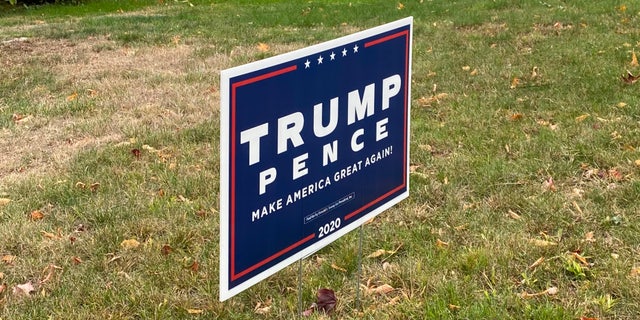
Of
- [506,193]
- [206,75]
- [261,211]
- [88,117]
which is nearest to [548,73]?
[506,193]

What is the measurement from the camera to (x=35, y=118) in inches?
251

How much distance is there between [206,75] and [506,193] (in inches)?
167

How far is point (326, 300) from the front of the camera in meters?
3.19

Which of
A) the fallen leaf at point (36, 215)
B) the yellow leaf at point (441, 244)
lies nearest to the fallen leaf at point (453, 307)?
the yellow leaf at point (441, 244)

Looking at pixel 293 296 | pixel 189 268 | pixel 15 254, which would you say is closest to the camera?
pixel 293 296

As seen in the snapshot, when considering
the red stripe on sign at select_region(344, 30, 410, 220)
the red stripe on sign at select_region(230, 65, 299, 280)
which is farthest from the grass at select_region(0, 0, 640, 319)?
the red stripe on sign at select_region(230, 65, 299, 280)

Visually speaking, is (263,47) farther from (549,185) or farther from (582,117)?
(549,185)

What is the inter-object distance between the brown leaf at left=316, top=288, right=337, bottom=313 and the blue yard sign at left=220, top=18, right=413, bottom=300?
47 cm

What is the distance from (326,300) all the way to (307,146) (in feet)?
2.95

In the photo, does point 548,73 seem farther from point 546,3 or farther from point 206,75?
point 546,3

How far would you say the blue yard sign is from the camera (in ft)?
7.59

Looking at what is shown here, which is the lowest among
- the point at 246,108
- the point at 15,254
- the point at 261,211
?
the point at 15,254

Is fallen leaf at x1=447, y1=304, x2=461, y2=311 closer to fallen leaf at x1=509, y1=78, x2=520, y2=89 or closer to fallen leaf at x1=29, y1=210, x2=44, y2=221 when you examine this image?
fallen leaf at x1=29, y1=210, x2=44, y2=221

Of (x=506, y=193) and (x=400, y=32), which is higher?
(x=400, y=32)
